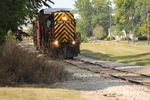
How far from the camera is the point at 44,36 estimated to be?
22406 mm

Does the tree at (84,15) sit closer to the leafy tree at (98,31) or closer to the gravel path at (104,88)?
the leafy tree at (98,31)

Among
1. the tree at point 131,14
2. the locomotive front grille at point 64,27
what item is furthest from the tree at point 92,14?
the locomotive front grille at point 64,27

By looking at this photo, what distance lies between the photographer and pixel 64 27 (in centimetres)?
2234

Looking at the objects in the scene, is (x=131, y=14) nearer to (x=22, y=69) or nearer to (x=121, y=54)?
(x=121, y=54)

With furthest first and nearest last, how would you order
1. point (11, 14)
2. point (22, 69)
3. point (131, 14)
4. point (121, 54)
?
point (131, 14) → point (121, 54) → point (22, 69) → point (11, 14)

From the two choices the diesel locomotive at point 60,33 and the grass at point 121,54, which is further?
the grass at point 121,54

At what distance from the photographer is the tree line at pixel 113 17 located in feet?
282

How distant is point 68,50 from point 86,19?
88041 millimetres

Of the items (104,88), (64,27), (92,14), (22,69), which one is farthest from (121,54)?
(92,14)

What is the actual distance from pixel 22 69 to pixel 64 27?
1098cm

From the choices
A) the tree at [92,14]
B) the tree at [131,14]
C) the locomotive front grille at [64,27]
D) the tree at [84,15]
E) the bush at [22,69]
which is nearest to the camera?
the bush at [22,69]

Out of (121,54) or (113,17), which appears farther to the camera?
(113,17)

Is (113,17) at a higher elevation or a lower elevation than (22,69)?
higher

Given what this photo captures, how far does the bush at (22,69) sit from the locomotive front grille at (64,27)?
367 inches
